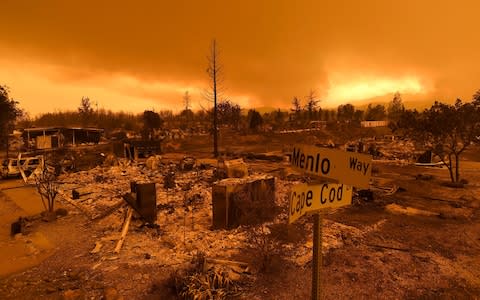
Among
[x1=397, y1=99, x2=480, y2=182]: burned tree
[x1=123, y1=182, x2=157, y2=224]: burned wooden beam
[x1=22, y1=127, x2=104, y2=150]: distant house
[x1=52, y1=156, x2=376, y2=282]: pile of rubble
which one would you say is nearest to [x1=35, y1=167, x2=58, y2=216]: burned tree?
[x1=52, y1=156, x2=376, y2=282]: pile of rubble

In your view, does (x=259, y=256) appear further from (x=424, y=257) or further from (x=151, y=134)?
(x=151, y=134)

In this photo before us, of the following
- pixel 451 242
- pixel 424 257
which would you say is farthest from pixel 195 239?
pixel 451 242

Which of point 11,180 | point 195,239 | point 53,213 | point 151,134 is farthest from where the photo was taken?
point 151,134

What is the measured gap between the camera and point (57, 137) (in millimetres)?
36875

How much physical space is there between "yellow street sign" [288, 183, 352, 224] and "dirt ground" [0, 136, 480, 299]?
127 inches

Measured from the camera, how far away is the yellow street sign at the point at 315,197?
235 cm

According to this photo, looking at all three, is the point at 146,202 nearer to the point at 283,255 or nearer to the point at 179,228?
the point at 179,228

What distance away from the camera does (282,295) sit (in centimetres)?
517

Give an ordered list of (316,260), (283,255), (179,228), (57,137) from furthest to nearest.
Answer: (57,137) → (179,228) → (283,255) → (316,260)

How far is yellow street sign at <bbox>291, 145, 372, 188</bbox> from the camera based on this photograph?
8.19 feet

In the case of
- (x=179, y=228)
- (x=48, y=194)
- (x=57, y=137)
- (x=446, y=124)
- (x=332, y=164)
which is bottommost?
(x=179, y=228)

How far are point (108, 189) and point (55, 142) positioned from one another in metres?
28.0

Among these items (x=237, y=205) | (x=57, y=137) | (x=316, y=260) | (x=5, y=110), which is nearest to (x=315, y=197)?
(x=316, y=260)

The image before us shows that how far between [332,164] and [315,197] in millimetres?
302
